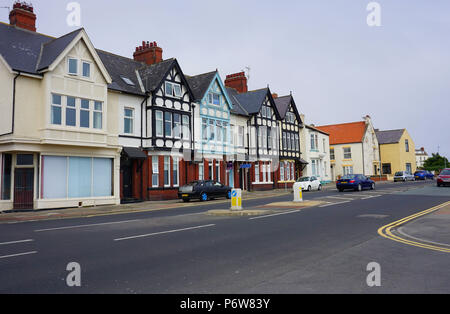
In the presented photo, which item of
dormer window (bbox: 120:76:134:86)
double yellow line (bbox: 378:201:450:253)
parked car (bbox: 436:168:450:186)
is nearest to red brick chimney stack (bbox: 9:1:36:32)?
dormer window (bbox: 120:76:134:86)

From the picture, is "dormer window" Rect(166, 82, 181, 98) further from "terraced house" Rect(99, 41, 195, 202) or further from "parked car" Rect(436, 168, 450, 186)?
"parked car" Rect(436, 168, 450, 186)

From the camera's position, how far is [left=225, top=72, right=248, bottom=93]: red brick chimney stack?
4184cm

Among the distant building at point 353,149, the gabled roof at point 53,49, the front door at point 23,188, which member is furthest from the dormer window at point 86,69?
the distant building at point 353,149

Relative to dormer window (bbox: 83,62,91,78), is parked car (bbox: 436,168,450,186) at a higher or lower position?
lower

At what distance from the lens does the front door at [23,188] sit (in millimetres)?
19734

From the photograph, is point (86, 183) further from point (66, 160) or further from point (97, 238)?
point (97, 238)

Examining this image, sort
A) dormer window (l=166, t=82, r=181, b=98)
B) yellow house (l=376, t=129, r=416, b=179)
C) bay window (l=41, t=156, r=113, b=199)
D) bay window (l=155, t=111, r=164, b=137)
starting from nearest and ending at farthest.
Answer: bay window (l=41, t=156, r=113, b=199), bay window (l=155, t=111, r=164, b=137), dormer window (l=166, t=82, r=181, b=98), yellow house (l=376, t=129, r=416, b=179)

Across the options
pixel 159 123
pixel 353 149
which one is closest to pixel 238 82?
pixel 159 123

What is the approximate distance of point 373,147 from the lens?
217ft

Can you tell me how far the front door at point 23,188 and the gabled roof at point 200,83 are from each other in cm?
1461

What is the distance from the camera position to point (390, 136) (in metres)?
72.7

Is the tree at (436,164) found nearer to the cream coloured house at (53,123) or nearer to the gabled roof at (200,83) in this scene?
the gabled roof at (200,83)

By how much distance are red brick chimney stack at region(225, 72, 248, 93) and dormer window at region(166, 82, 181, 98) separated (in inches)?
575
